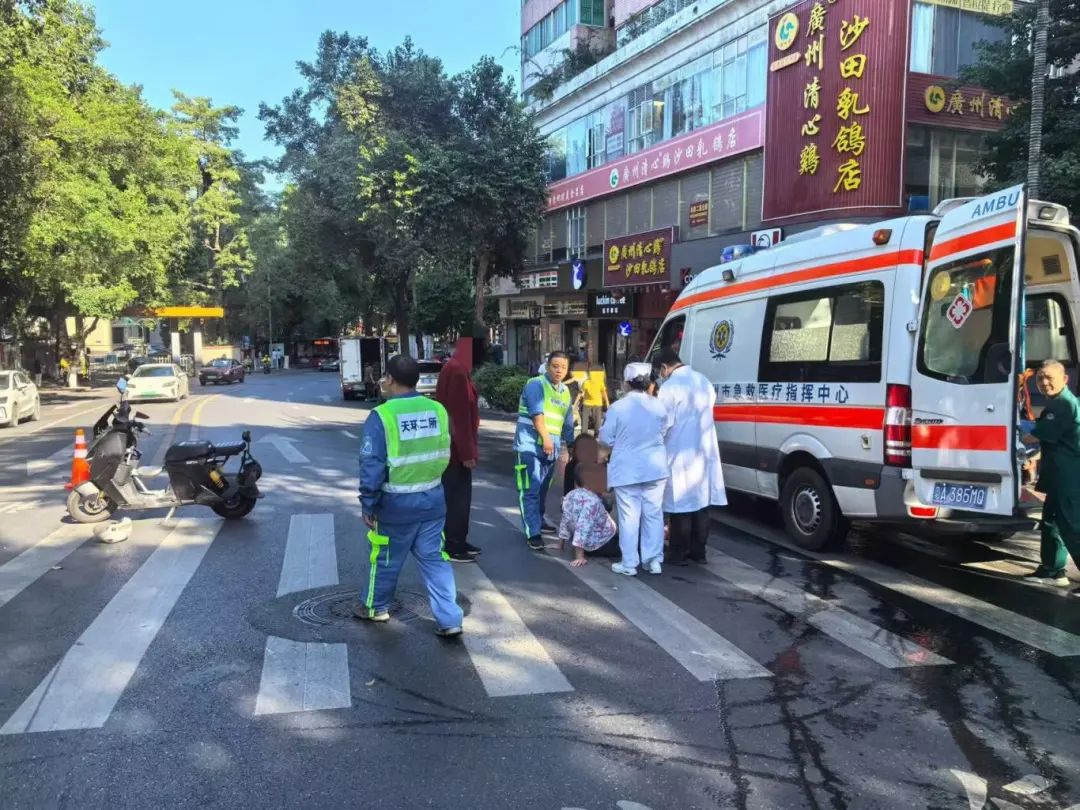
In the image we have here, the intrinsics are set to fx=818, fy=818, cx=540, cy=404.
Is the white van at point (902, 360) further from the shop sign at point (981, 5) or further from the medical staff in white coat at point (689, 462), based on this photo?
the shop sign at point (981, 5)

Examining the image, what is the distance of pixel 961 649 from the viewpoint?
15.8 feet

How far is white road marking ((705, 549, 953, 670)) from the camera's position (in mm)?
4711

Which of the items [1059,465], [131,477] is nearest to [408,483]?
[131,477]

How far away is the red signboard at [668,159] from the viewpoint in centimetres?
1938

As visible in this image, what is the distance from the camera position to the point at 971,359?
5887 millimetres

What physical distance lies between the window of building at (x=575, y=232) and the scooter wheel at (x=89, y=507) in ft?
72.4

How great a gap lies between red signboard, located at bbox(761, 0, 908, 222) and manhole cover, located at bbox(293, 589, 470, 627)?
1359cm

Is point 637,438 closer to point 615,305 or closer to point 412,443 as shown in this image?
point 412,443

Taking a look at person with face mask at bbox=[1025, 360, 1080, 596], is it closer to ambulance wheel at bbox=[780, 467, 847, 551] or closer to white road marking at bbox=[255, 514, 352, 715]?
ambulance wheel at bbox=[780, 467, 847, 551]

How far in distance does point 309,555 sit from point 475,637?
8.21ft

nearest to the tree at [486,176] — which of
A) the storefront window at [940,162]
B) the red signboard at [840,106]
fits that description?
the red signboard at [840,106]

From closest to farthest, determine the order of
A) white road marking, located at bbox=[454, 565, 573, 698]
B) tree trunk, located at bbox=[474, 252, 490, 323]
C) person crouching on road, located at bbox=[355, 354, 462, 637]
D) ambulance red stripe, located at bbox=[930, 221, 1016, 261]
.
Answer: white road marking, located at bbox=[454, 565, 573, 698]
person crouching on road, located at bbox=[355, 354, 462, 637]
ambulance red stripe, located at bbox=[930, 221, 1016, 261]
tree trunk, located at bbox=[474, 252, 490, 323]

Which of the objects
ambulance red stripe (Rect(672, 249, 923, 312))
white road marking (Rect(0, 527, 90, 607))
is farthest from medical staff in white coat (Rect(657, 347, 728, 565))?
white road marking (Rect(0, 527, 90, 607))

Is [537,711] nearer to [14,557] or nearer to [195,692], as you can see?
[195,692]
